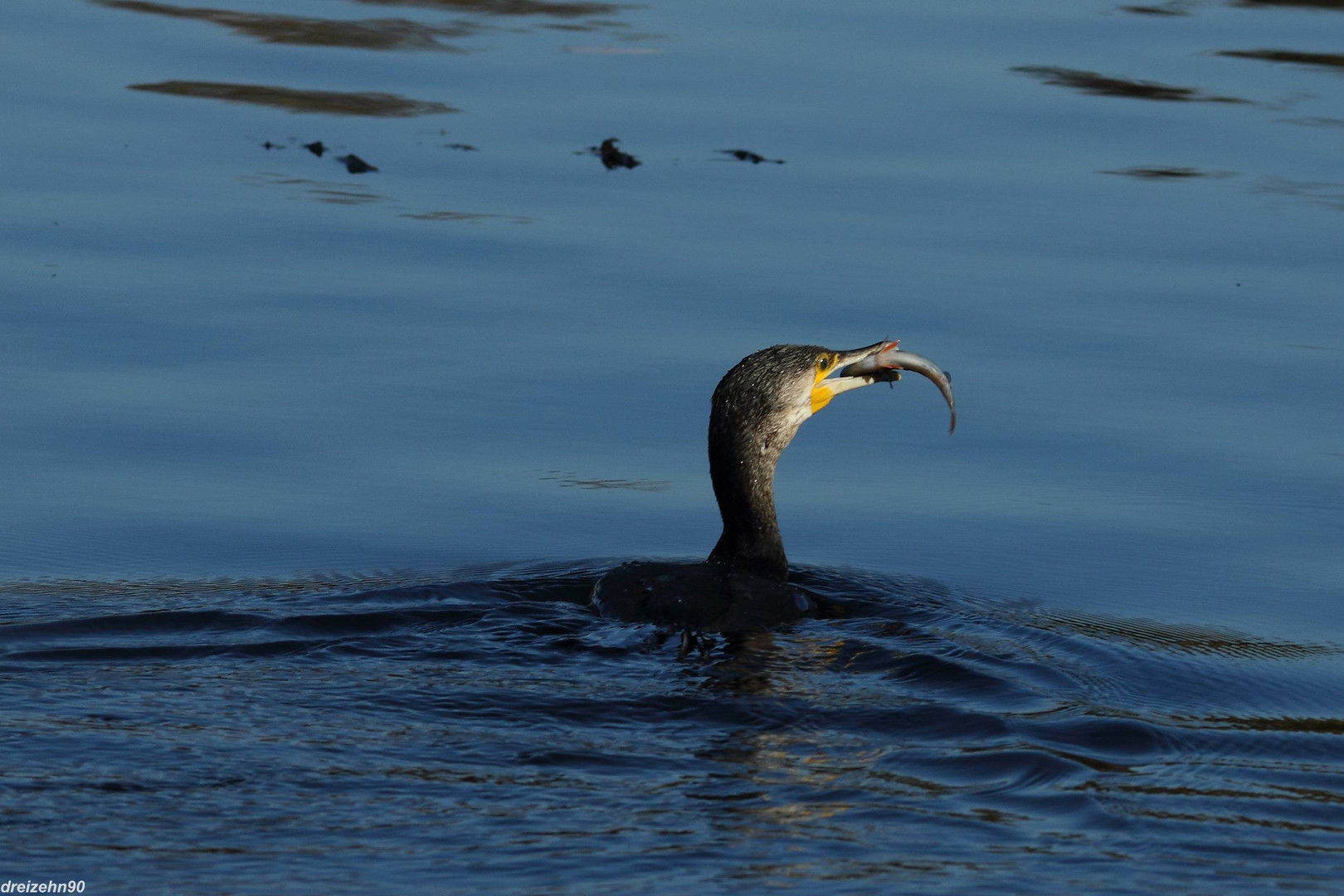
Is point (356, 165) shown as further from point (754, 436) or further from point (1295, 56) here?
point (1295, 56)

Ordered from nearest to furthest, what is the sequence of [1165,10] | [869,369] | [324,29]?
[869,369], [324,29], [1165,10]

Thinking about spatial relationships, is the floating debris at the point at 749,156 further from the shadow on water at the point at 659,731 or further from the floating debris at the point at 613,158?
the shadow on water at the point at 659,731

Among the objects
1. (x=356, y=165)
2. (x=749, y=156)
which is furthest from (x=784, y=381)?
(x=356, y=165)

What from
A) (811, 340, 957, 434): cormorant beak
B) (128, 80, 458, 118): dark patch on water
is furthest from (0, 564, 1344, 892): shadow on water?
(128, 80, 458, 118): dark patch on water

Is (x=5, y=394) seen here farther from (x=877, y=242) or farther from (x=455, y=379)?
(x=877, y=242)

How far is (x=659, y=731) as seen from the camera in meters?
6.19

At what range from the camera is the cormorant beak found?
27.6 feet

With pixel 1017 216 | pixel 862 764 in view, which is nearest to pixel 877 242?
pixel 1017 216

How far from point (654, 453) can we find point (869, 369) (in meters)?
1.16

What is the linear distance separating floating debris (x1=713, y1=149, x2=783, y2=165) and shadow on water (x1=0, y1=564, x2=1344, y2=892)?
5.60 metres

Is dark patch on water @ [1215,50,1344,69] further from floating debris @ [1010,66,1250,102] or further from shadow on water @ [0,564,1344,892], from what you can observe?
shadow on water @ [0,564,1344,892]

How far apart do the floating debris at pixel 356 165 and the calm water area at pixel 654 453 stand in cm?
10

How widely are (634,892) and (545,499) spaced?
12.6ft

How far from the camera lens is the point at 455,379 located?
978 centimetres
